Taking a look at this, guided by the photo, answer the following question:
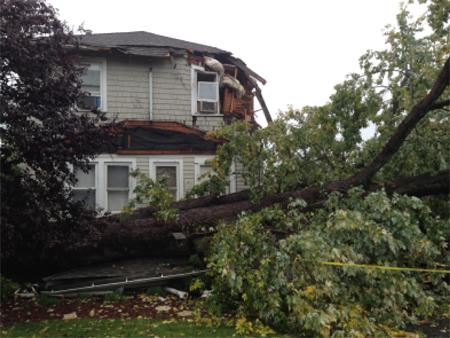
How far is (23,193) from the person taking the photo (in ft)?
17.5

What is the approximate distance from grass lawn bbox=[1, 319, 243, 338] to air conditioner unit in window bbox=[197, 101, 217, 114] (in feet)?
25.4

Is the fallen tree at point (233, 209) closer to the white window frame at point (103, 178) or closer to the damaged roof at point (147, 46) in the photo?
the white window frame at point (103, 178)

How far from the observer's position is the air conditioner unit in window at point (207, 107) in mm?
12336

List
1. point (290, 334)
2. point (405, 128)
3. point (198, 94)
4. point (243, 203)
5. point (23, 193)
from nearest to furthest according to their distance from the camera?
point (290, 334)
point (23, 193)
point (405, 128)
point (243, 203)
point (198, 94)

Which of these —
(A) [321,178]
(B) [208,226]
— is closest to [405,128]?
(A) [321,178]

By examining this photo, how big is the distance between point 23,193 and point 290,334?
376cm

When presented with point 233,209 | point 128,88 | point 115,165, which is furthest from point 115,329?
point 128,88

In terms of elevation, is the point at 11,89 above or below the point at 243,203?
above

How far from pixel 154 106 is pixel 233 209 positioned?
203 inches

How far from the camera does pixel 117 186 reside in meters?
11.4

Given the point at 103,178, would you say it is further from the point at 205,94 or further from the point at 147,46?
the point at 147,46

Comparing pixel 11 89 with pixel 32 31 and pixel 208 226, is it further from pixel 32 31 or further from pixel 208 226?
pixel 208 226

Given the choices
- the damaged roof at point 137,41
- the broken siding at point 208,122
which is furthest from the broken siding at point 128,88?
the broken siding at point 208,122

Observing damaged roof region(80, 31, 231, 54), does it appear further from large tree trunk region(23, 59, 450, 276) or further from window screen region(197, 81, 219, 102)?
large tree trunk region(23, 59, 450, 276)
